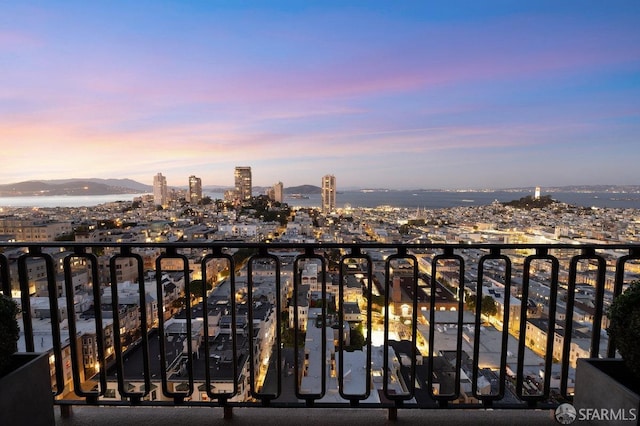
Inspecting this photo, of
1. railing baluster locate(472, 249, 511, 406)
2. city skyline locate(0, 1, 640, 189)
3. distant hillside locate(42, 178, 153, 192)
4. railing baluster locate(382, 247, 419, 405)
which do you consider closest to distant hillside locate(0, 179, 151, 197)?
distant hillside locate(42, 178, 153, 192)

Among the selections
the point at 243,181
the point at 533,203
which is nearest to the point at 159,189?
the point at 243,181

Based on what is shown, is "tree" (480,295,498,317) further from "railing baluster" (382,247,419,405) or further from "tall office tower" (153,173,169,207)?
"tall office tower" (153,173,169,207)

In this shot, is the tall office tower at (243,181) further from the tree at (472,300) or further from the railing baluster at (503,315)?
the railing baluster at (503,315)

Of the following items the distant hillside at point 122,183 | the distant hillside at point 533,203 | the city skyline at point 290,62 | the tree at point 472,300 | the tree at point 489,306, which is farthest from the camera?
the distant hillside at point 122,183

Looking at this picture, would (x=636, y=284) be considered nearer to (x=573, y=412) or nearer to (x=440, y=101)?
(x=573, y=412)

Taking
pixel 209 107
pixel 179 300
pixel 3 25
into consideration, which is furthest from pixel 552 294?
pixel 209 107

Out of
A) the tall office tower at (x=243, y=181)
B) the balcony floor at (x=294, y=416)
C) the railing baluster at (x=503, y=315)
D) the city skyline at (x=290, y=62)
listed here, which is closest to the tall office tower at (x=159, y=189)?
the tall office tower at (x=243, y=181)
